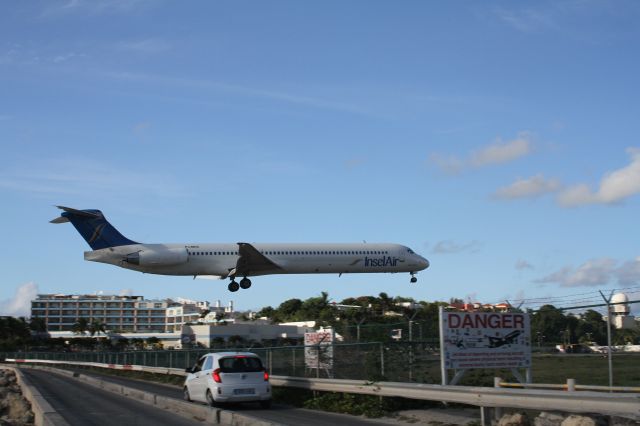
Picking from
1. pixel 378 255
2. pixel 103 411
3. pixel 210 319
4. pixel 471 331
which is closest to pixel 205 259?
pixel 378 255

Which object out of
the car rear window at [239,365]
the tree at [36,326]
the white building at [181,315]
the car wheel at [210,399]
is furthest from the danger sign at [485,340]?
the white building at [181,315]

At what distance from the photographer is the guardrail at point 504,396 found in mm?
9805

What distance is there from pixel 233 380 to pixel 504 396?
7480 mm

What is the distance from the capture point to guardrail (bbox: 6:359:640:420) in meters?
9.80

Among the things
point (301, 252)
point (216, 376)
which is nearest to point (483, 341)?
point (216, 376)

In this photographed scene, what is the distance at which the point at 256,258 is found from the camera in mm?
49625

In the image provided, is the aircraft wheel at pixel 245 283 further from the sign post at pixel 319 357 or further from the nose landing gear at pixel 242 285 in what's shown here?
the sign post at pixel 319 357

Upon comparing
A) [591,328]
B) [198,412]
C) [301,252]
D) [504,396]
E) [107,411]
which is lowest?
[107,411]

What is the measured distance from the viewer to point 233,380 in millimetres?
17594

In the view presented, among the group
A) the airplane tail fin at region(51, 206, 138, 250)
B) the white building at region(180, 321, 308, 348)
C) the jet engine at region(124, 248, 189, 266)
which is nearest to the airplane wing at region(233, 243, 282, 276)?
the jet engine at region(124, 248, 189, 266)

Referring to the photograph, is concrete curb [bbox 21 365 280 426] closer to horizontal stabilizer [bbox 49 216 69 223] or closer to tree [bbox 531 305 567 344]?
tree [bbox 531 305 567 344]

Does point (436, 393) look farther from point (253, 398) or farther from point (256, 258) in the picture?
point (256, 258)

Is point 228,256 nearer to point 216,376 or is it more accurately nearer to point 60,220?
point 60,220

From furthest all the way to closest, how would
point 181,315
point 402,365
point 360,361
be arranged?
point 181,315 < point 360,361 < point 402,365
